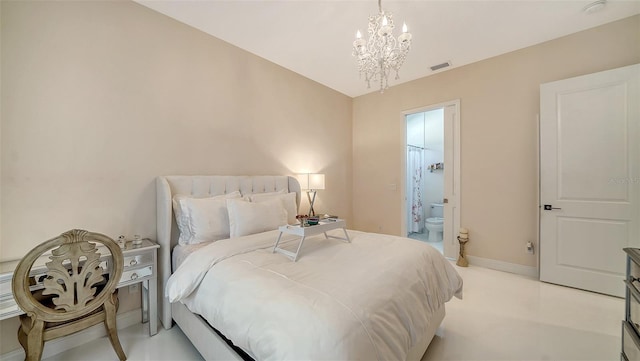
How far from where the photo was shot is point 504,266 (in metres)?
3.14

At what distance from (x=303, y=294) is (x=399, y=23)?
2.67 meters

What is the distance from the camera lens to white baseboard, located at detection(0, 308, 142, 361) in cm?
163

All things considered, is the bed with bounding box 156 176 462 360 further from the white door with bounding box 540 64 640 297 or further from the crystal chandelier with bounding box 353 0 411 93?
the white door with bounding box 540 64 640 297

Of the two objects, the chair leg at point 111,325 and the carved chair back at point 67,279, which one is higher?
the carved chair back at point 67,279

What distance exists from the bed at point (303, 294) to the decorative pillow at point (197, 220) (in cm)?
6

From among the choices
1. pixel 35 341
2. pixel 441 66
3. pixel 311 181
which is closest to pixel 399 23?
pixel 441 66

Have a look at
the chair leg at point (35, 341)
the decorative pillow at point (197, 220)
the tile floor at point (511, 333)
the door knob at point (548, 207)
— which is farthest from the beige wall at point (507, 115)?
the chair leg at point (35, 341)

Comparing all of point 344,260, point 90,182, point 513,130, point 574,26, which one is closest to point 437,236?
point 513,130

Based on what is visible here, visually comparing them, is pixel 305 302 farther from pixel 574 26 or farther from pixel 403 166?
pixel 574 26

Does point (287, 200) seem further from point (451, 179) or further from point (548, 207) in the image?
point (548, 207)

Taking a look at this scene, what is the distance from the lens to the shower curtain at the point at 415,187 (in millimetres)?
5066

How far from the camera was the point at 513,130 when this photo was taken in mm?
3076

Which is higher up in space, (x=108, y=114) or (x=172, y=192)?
(x=108, y=114)

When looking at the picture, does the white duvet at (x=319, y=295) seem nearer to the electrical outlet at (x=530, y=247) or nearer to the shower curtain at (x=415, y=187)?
the electrical outlet at (x=530, y=247)
